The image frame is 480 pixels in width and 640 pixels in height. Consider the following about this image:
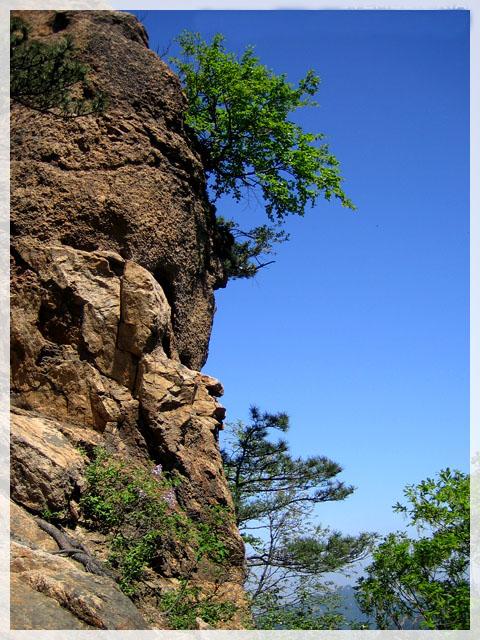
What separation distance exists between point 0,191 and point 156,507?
4524 mm

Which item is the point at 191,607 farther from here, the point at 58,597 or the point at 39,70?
the point at 39,70

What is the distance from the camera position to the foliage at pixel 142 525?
8.59m

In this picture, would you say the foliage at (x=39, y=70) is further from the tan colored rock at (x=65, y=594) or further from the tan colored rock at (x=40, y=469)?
the tan colored rock at (x=65, y=594)

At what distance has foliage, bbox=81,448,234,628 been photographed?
8.59m

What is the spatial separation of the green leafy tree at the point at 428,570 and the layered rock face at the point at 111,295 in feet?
5.95

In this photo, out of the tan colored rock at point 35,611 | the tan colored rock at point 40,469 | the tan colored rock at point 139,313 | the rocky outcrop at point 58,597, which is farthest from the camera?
the tan colored rock at point 139,313

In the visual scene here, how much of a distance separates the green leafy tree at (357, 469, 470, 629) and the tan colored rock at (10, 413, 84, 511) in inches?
127

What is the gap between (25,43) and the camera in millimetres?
8867

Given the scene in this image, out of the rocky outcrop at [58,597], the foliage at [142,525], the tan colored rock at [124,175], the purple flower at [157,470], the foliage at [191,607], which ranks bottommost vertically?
the foliage at [191,607]

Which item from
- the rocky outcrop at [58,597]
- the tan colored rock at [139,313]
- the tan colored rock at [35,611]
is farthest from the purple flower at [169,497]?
the tan colored rock at [35,611]

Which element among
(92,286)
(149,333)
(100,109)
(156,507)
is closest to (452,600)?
(156,507)

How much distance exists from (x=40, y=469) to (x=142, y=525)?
1.40 m

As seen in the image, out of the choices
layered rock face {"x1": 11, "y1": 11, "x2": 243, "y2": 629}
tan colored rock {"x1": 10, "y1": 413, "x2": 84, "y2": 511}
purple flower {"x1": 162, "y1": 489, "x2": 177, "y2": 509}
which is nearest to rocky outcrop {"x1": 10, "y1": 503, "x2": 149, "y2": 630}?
tan colored rock {"x1": 10, "y1": 413, "x2": 84, "y2": 511}

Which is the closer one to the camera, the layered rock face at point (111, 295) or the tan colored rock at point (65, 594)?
the tan colored rock at point (65, 594)
